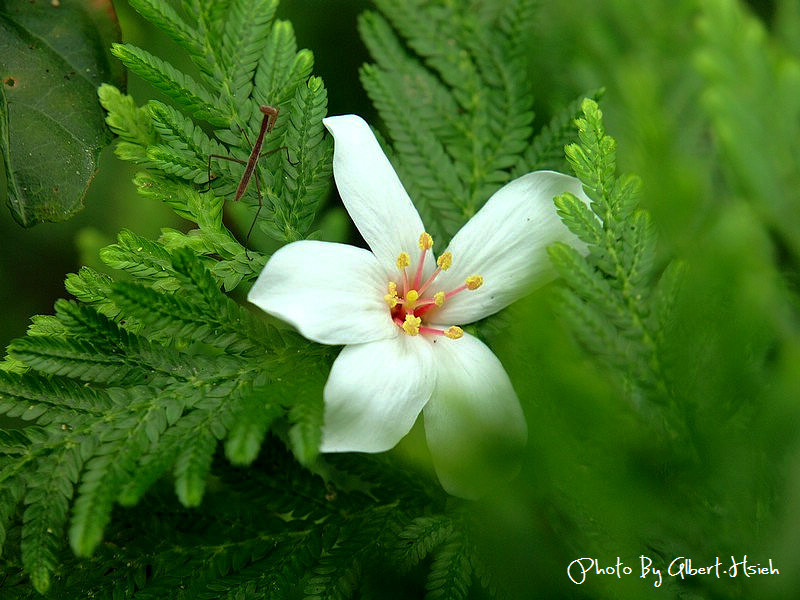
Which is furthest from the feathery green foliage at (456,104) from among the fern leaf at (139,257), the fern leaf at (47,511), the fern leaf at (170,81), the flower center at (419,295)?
the fern leaf at (47,511)

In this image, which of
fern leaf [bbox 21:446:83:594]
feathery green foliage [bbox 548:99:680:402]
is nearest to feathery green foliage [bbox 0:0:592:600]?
fern leaf [bbox 21:446:83:594]

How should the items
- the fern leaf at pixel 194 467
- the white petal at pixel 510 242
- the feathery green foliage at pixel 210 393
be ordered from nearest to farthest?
the fern leaf at pixel 194 467, the feathery green foliage at pixel 210 393, the white petal at pixel 510 242

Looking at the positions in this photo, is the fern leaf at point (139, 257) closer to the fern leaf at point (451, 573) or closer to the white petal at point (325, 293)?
the white petal at point (325, 293)

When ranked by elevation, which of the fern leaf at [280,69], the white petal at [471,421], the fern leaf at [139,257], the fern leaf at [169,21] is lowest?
the white petal at [471,421]

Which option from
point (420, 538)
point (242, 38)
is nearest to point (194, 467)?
point (420, 538)

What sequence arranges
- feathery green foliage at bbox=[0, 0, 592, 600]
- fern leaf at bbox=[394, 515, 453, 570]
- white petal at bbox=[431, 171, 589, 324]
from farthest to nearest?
white petal at bbox=[431, 171, 589, 324] < fern leaf at bbox=[394, 515, 453, 570] < feathery green foliage at bbox=[0, 0, 592, 600]

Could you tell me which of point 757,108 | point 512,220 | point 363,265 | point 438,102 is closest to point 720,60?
point 757,108

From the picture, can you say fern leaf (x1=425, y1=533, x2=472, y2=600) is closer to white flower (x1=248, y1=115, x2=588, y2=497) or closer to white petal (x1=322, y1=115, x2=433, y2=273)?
white flower (x1=248, y1=115, x2=588, y2=497)
